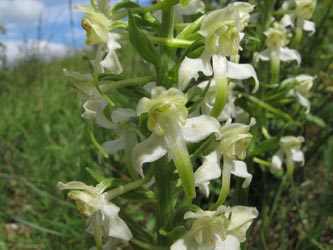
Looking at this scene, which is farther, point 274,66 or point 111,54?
point 274,66

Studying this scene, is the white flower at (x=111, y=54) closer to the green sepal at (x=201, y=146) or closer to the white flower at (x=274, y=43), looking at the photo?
the green sepal at (x=201, y=146)

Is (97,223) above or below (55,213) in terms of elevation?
above

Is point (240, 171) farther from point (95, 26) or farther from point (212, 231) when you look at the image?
point (95, 26)

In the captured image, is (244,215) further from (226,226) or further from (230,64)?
(230,64)

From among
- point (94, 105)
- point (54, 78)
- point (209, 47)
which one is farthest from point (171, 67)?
point (54, 78)

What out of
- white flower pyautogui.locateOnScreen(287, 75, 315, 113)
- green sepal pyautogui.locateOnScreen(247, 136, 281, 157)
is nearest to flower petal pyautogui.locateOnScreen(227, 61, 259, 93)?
green sepal pyautogui.locateOnScreen(247, 136, 281, 157)

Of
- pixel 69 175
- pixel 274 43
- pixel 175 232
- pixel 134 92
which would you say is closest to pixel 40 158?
pixel 69 175

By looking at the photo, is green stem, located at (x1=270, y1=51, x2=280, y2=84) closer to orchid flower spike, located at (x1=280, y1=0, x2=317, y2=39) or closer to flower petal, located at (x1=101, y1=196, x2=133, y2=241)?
orchid flower spike, located at (x1=280, y1=0, x2=317, y2=39)
